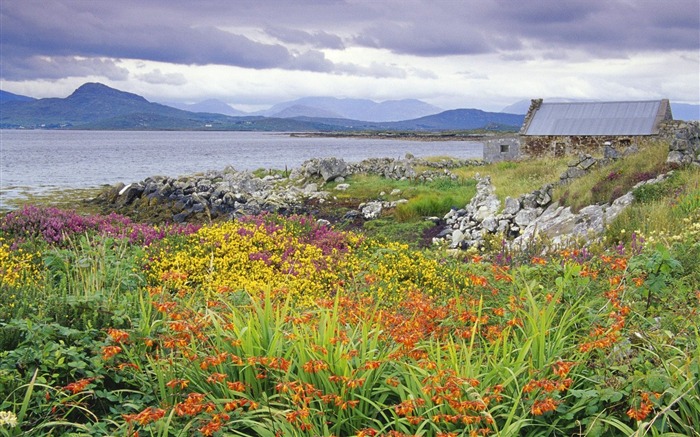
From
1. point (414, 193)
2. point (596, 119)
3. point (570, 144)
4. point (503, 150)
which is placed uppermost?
point (596, 119)

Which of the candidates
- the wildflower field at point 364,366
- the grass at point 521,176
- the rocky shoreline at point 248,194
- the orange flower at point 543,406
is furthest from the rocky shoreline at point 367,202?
the orange flower at point 543,406

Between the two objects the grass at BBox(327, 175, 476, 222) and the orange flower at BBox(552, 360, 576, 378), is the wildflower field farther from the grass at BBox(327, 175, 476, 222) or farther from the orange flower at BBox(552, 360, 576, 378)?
the grass at BBox(327, 175, 476, 222)

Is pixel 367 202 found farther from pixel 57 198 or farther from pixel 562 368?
pixel 562 368

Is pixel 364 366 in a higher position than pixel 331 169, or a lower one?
higher

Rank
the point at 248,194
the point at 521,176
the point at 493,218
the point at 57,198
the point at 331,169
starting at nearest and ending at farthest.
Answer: the point at 493,218 → the point at 521,176 → the point at 248,194 → the point at 331,169 → the point at 57,198

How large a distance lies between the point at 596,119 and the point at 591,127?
4.50 ft

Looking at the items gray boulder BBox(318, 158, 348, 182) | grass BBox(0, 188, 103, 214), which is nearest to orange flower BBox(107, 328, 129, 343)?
grass BBox(0, 188, 103, 214)

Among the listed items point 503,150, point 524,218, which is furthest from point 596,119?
point 524,218

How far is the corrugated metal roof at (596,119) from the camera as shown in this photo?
40.0m

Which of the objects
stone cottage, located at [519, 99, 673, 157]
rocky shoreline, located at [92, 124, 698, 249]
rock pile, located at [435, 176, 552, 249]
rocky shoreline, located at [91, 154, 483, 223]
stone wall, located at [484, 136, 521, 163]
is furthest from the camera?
stone wall, located at [484, 136, 521, 163]

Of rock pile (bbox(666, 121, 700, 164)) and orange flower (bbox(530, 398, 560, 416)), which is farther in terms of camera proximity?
rock pile (bbox(666, 121, 700, 164))

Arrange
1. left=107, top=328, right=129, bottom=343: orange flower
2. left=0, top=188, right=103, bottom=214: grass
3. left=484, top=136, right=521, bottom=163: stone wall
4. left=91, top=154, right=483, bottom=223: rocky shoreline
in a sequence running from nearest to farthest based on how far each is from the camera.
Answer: left=107, top=328, right=129, bottom=343: orange flower → left=91, top=154, right=483, bottom=223: rocky shoreline → left=0, top=188, right=103, bottom=214: grass → left=484, top=136, right=521, bottom=163: stone wall

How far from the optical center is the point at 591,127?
4059cm

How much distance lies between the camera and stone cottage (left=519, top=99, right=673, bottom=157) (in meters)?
39.6
